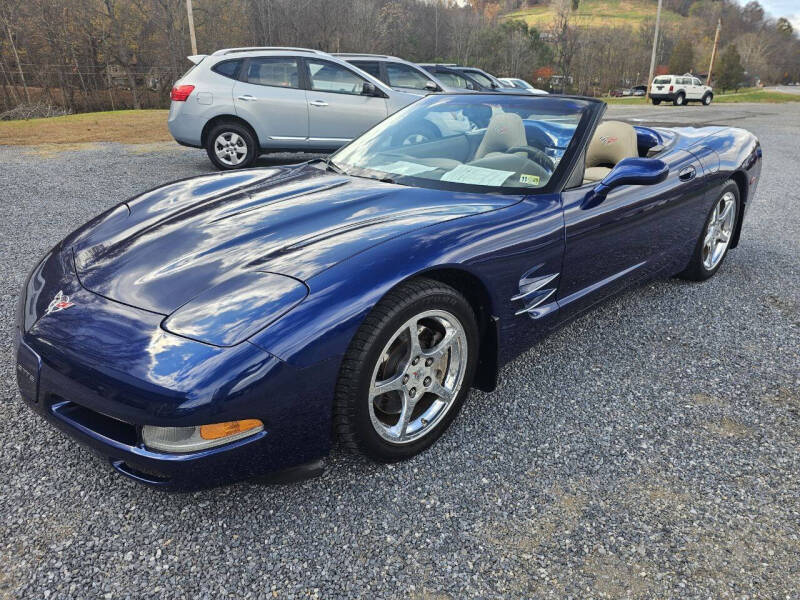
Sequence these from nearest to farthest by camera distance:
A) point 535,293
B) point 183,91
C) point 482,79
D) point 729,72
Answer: point 535,293
point 183,91
point 482,79
point 729,72

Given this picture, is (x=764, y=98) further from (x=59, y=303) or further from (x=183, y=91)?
(x=59, y=303)

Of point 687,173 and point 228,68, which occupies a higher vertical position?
point 228,68

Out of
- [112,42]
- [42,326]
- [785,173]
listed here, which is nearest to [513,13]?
[112,42]

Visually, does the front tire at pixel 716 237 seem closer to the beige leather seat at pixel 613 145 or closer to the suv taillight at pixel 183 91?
the beige leather seat at pixel 613 145

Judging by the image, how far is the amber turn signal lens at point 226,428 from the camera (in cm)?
159

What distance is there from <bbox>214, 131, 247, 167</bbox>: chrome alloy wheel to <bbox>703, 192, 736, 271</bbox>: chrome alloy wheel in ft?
19.1

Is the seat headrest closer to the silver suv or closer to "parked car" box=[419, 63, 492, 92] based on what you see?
the silver suv

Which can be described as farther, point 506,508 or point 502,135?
point 502,135

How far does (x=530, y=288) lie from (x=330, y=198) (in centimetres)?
92

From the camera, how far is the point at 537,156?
2682 millimetres

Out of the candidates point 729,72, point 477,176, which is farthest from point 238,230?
point 729,72

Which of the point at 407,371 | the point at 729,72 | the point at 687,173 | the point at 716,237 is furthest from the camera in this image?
the point at 729,72

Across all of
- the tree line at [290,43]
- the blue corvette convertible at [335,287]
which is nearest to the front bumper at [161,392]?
the blue corvette convertible at [335,287]

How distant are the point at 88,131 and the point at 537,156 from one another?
467 inches
